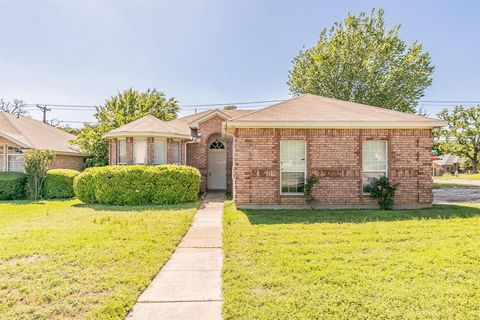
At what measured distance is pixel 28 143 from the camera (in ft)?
55.7

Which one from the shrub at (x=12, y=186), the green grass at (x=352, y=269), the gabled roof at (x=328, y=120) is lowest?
the green grass at (x=352, y=269)

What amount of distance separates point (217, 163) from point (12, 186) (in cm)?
1031

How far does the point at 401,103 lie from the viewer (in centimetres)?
2386

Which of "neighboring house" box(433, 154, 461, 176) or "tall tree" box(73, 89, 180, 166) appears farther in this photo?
"neighboring house" box(433, 154, 461, 176)

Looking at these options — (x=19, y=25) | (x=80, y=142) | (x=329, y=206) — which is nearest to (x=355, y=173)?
(x=329, y=206)

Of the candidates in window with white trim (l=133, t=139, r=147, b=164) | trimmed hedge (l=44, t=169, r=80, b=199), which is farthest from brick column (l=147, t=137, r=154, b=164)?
trimmed hedge (l=44, t=169, r=80, b=199)

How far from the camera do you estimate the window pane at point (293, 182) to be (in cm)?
1083

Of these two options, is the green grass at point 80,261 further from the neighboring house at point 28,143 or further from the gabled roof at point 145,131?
the neighboring house at point 28,143

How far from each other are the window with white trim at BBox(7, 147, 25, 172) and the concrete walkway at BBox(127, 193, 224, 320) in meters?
15.2

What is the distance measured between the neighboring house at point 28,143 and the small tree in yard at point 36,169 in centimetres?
217

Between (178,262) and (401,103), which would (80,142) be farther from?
(401,103)

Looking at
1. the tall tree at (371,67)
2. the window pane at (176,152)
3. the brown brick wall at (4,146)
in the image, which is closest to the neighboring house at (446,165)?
the tall tree at (371,67)

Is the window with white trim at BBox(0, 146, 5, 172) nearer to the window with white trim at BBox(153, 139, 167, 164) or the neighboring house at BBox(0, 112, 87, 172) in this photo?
the neighboring house at BBox(0, 112, 87, 172)

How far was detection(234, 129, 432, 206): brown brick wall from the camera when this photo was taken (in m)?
10.6
